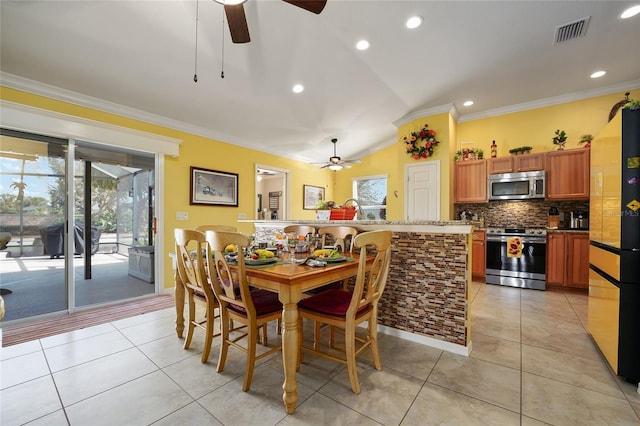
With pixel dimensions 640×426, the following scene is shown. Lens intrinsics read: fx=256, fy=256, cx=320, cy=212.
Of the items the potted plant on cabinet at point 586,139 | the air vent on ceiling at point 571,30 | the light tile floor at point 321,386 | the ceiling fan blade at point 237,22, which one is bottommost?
the light tile floor at point 321,386

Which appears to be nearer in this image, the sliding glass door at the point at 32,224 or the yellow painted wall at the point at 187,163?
the sliding glass door at the point at 32,224

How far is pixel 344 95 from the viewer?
384cm

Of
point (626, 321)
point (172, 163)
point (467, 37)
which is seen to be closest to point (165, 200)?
point (172, 163)

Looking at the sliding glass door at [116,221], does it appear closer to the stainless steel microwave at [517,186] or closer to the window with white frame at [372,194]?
the window with white frame at [372,194]

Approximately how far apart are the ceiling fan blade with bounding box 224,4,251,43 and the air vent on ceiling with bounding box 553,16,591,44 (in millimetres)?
3221

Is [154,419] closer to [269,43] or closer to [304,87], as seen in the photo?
[269,43]

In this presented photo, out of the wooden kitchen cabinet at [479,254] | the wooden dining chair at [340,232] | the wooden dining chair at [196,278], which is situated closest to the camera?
the wooden dining chair at [196,278]

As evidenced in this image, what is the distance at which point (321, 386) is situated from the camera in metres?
1.72

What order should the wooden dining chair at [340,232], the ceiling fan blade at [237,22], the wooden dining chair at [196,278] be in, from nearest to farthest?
1. the ceiling fan blade at [237,22]
2. the wooden dining chair at [196,278]
3. the wooden dining chair at [340,232]

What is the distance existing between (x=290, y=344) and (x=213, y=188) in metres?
3.56

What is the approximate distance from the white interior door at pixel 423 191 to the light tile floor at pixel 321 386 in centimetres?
249

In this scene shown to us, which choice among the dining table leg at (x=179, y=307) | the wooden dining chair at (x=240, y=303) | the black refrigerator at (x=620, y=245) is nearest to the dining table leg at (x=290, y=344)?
the wooden dining chair at (x=240, y=303)

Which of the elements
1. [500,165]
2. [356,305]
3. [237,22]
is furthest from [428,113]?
[356,305]

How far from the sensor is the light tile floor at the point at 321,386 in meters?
1.46
